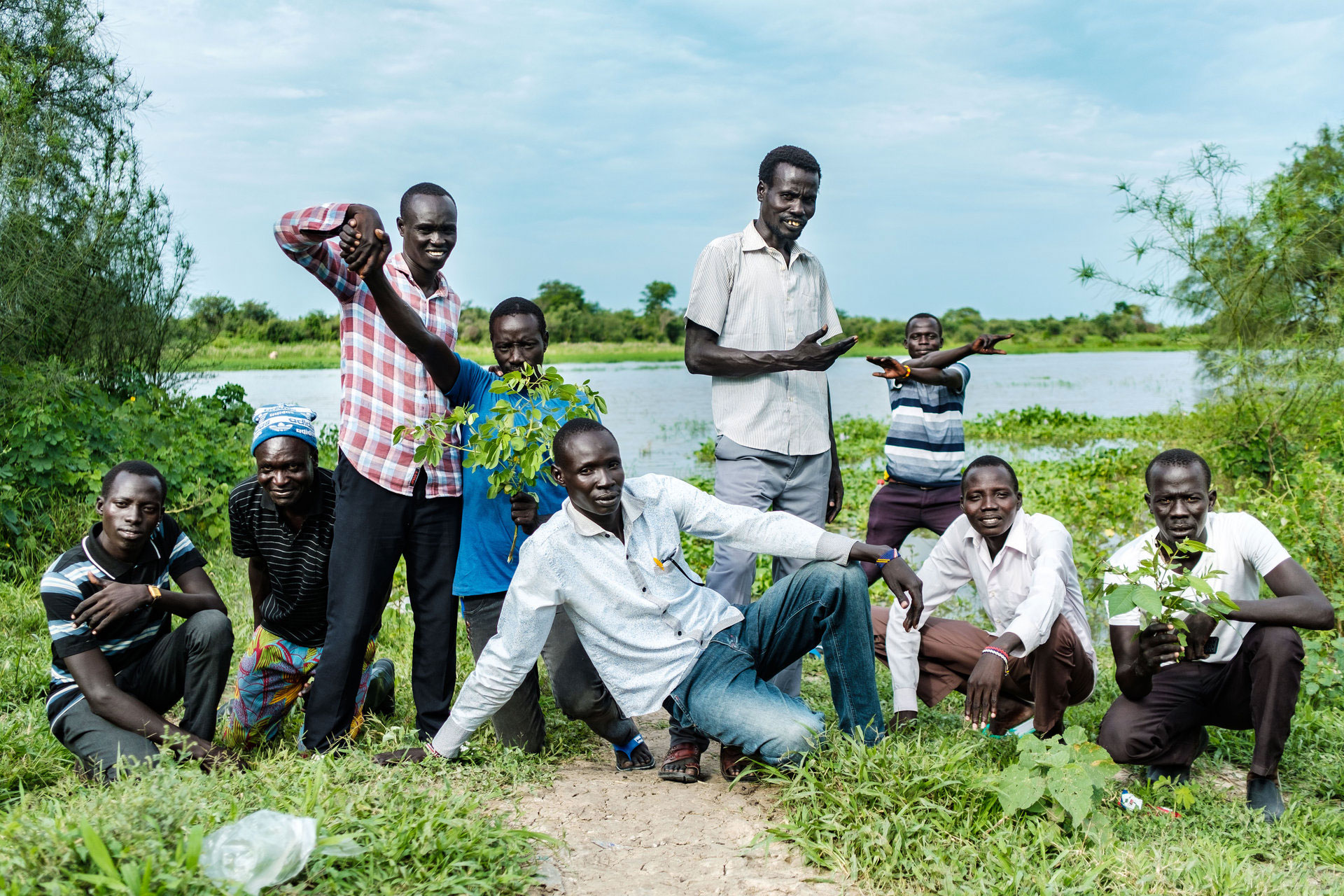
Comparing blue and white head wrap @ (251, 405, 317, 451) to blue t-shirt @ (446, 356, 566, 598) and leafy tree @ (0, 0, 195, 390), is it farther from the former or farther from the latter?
leafy tree @ (0, 0, 195, 390)

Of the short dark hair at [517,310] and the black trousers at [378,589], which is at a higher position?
the short dark hair at [517,310]

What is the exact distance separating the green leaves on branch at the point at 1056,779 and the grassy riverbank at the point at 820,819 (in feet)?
0.18

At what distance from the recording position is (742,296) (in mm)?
4176

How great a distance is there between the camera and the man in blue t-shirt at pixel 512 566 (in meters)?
3.57

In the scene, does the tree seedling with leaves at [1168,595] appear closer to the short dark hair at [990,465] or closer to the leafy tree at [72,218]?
the short dark hair at [990,465]

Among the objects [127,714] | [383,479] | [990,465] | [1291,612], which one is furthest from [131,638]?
[1291,612]

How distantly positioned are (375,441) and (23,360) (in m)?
5.84

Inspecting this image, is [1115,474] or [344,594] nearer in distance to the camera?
[344,594]

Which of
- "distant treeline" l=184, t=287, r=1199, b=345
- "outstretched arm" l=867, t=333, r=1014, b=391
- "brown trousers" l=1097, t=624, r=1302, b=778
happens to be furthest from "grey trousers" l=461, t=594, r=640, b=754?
"distant treeline" l=184, t=287, r=1199, b=345

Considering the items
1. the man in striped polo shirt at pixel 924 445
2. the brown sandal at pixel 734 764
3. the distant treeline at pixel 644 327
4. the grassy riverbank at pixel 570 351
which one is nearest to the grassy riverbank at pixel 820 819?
the brown sandal at pixel 734 764

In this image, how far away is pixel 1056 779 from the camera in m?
2.85

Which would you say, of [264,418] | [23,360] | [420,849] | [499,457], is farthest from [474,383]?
[23,360]

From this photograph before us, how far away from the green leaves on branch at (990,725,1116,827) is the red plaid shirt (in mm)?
2070

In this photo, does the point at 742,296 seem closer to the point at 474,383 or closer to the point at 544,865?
the point at 474,383
